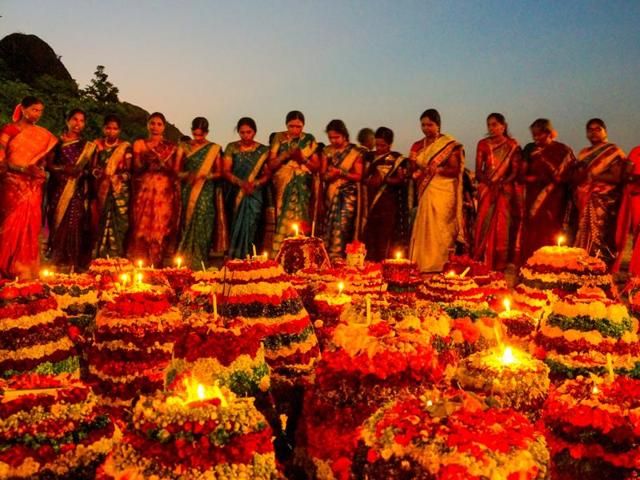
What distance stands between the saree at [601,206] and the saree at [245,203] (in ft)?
18.1

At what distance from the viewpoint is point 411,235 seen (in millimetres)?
12570

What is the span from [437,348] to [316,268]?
3.15 metres

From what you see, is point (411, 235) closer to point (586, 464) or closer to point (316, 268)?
point (316, 268)

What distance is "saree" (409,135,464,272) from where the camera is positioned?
12172 millimetres

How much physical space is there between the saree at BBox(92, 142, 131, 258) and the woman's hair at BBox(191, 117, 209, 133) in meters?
1.22

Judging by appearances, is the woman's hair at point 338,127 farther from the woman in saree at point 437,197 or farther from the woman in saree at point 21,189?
the woman in saree at point 21,189

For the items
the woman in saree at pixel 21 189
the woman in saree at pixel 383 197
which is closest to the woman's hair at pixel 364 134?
the woman in saree at pixel 383 197

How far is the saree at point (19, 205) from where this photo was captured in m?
11.2

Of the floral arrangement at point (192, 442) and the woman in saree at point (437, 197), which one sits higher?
the woman in saree at point (437, 197)

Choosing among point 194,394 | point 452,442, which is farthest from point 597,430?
point 194,394

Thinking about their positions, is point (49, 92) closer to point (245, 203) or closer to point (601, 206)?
point (245, 203)

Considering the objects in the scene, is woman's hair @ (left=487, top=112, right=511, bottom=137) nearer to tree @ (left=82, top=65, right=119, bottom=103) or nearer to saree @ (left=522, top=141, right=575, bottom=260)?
saree @ (left=522, top=141, right=575, bottom=260)

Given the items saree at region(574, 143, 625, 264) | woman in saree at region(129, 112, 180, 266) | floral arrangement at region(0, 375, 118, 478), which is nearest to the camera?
floral arrangement at region(0, 375, 118, 478)

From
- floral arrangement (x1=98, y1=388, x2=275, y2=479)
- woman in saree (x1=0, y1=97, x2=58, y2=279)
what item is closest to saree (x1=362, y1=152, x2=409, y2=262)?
woman in saree (x1=0, y1=97, x2=58, y2=279)
